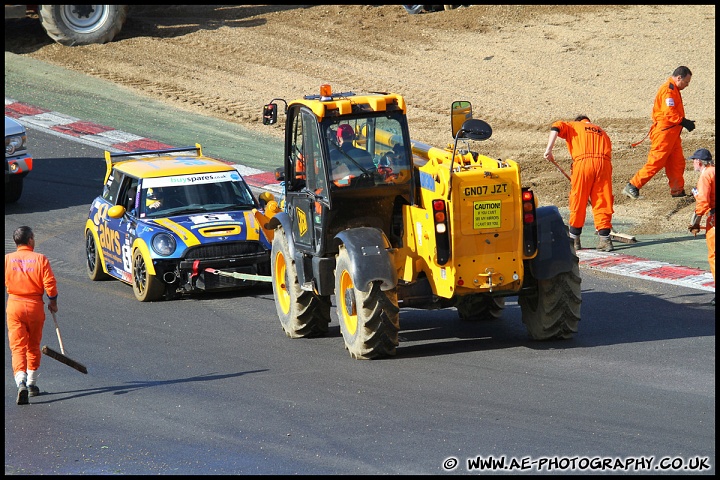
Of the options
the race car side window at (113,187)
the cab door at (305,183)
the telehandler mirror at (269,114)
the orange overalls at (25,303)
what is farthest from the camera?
the race car side window at (113,187)

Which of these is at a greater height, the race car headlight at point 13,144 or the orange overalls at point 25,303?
the race car headlight at point 13,144

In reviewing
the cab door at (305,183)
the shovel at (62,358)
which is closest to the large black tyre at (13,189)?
the cab door at (305,183)

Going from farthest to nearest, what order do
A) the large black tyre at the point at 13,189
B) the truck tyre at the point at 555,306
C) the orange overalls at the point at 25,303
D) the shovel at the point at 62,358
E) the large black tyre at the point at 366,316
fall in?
the large black tyre at the point at 13,189 → the truck tyre at the point at 555,306 → the large black tyre at the point at 366,316 → the orange overalls at the point at 25,303 → the shovel at the point at 62,358

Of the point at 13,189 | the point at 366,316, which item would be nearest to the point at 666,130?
the point at 366,316

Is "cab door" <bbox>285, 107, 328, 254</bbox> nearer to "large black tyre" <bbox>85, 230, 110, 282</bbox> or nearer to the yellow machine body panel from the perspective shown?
the yellow machine body panel

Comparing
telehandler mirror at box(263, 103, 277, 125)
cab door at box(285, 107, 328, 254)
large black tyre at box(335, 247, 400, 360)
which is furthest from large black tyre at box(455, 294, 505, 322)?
telehandler mirror at box(263, 103, 277, 125)

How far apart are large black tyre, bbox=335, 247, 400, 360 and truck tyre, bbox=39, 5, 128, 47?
56.8 ft

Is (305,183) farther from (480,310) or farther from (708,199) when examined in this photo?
(708,199)

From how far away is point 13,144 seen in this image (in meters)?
18.9

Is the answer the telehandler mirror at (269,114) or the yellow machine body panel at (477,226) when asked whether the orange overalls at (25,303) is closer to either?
the telehandler mirror at (269,114)

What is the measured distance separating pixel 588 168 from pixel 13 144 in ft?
31.0

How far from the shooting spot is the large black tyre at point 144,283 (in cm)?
1397

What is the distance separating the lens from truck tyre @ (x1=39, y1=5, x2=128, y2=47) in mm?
26422

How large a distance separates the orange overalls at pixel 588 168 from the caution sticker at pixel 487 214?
15.8ft
